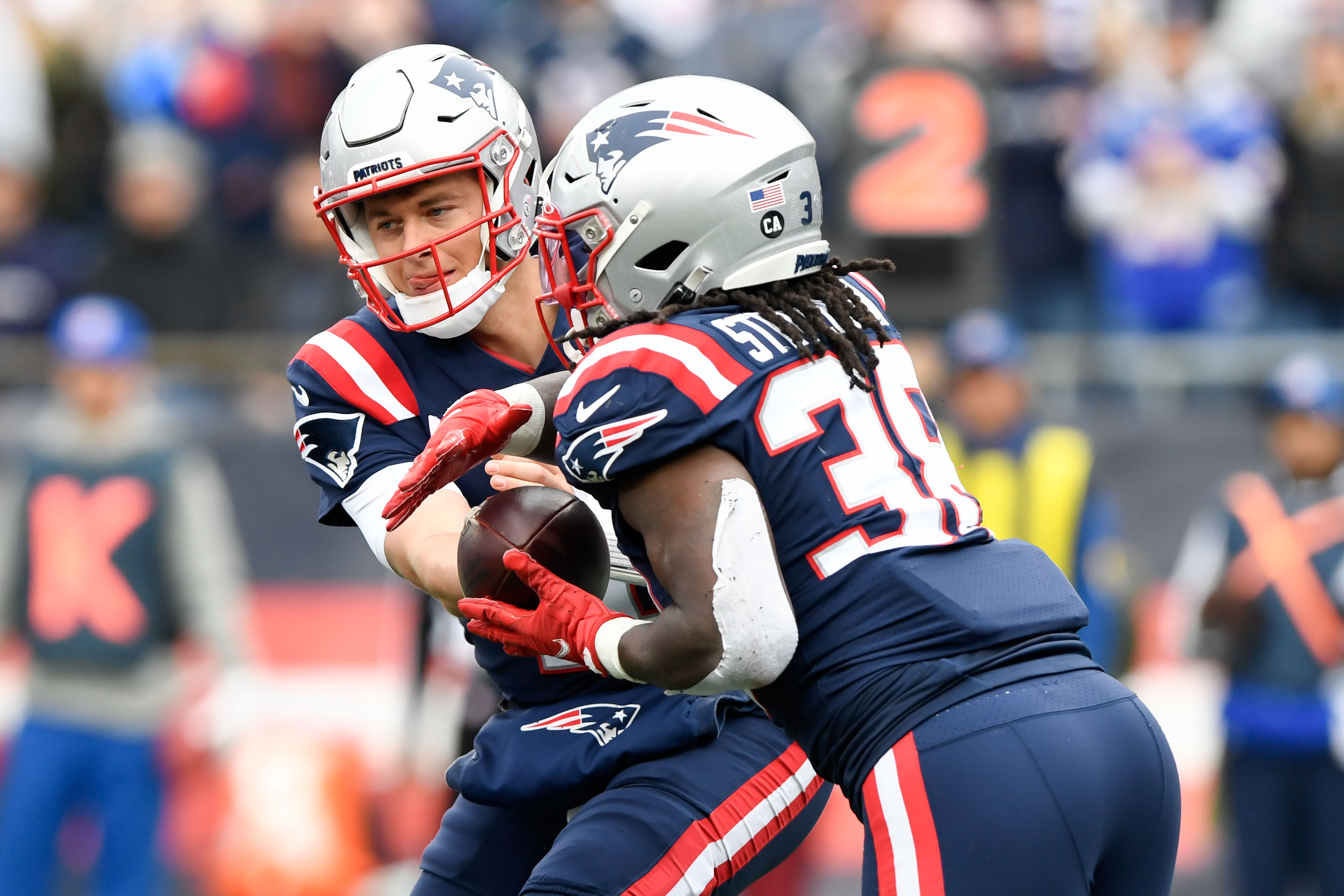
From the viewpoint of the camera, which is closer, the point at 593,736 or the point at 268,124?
the point at 593,736

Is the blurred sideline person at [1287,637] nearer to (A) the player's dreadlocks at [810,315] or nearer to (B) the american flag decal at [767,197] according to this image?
(A) the player's dreadlocks at [810,315]

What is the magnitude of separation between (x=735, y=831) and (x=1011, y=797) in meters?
0.63

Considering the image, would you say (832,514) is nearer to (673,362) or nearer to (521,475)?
(673,362)

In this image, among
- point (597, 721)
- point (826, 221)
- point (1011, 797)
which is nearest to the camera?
point (1011, 797)

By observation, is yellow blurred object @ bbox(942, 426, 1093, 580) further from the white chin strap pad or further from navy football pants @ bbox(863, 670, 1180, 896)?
the white chin strap pad

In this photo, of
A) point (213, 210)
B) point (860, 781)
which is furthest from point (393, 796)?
point (860, 781)

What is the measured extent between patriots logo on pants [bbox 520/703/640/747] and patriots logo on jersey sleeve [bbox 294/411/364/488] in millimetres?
608

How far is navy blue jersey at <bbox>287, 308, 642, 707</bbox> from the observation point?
345 centimetres

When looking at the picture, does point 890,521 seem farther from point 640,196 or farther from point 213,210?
point 213,210

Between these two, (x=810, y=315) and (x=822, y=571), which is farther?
(x=810, y=315)

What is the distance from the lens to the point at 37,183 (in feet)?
30.2

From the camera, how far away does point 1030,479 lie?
6.87 metres

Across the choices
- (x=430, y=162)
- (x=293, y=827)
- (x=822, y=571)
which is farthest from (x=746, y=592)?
(x=293, y=827)

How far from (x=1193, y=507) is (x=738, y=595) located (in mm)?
5492
